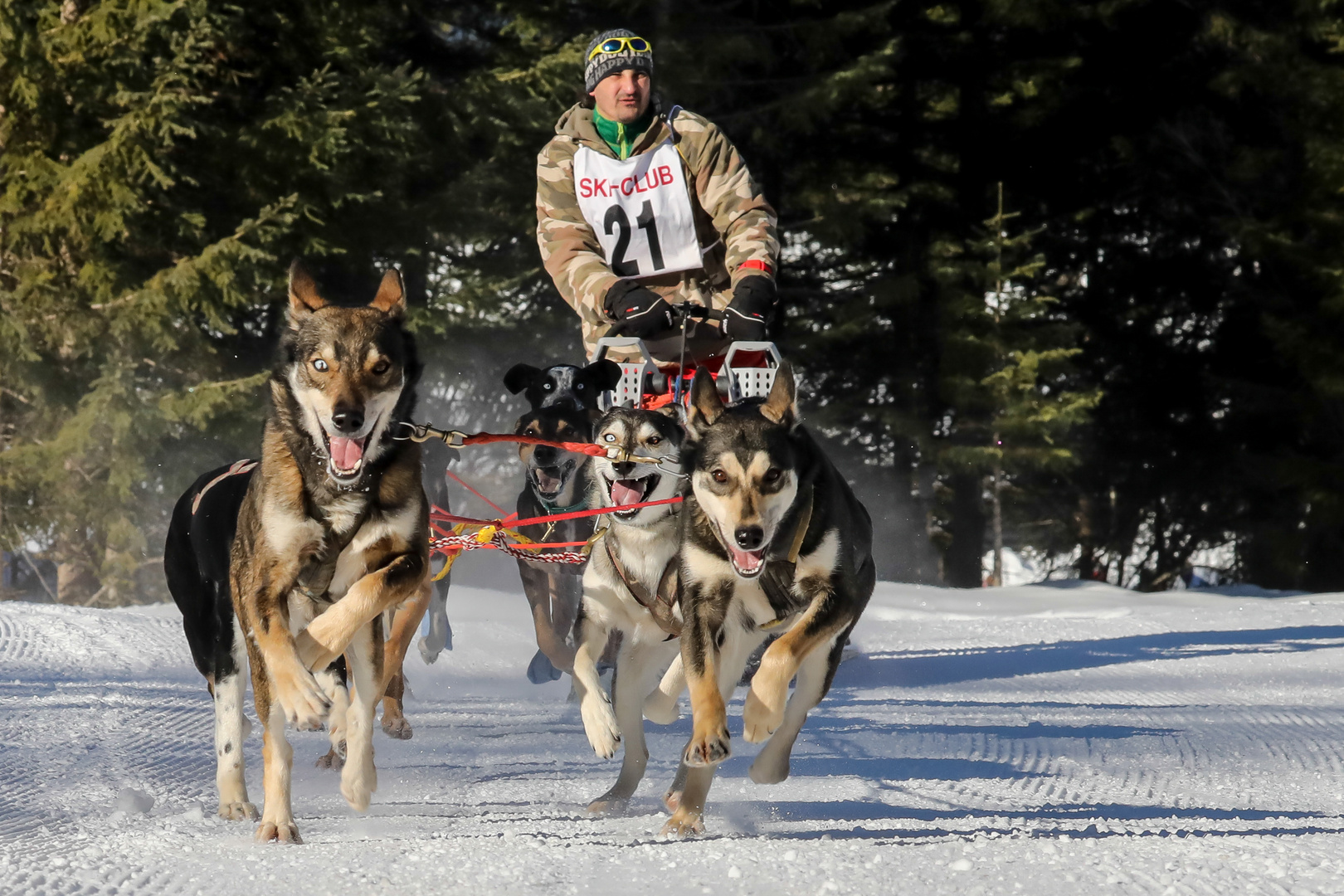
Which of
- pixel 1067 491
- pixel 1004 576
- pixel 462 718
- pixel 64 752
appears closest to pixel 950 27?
pixel 1067 491

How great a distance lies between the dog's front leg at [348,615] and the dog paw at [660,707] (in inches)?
32.6

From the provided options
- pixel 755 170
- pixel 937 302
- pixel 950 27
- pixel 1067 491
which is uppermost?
pixel 950 27

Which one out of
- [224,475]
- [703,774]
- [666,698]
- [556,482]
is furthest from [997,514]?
[703,774]

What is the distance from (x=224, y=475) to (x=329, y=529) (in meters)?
0.91

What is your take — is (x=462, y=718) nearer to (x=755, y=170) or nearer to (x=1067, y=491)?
(x=755, y=170)

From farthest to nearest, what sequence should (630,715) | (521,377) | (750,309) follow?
(521,377) < (750,309) < (630,715)

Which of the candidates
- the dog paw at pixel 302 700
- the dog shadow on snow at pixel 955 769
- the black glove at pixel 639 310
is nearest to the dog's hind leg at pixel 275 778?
the dog paw at pixel 302 700

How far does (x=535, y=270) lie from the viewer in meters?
15.8

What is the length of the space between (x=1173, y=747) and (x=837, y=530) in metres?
2.17

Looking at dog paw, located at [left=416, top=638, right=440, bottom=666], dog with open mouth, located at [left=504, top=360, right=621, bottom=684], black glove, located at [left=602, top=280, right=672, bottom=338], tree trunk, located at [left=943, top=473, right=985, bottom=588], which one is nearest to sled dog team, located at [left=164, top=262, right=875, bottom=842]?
black glove, located at [left=602, top=280, right=672, bottom=338]

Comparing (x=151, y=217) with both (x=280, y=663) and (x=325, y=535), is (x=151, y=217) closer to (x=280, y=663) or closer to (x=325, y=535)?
(x=325, y=535)

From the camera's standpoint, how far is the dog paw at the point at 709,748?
10.8ft

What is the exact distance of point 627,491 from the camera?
14.6ft


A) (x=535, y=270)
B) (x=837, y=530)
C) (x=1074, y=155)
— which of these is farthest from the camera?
(x=1074, y=155)
